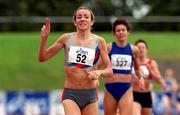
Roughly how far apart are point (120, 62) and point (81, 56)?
2.44 meters

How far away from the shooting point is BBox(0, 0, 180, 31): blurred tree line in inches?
1430

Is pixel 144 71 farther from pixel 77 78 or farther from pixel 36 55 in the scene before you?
pixel 36 55

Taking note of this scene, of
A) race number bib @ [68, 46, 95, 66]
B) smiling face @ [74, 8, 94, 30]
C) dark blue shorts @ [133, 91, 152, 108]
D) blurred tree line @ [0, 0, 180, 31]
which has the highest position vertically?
blurred tree line @ [0, 0, 180, 31]

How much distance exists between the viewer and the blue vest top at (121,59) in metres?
12.3

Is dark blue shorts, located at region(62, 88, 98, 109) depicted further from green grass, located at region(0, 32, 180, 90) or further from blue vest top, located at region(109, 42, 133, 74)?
green grass, located at region(0, 32, 180, 90)

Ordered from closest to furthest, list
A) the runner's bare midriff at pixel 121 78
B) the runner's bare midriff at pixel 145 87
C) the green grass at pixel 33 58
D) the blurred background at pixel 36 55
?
the runner's bare midriff at pixel 121 78 → the runner's bare midriff at pixel 145 87 → the blurred background at pixel 36 55 → the green grass at pixel 33 58

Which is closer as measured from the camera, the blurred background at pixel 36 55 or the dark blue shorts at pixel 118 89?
the dark blue shorts at pixel 118 89

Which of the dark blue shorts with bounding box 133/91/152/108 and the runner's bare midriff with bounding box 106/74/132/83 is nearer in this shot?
the runner's bare midriff with bounding box 106/74/132/83

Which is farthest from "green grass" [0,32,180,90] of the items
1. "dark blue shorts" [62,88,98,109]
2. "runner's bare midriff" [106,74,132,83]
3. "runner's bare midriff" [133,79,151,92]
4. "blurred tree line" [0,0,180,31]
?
"dark blue shorts" [62,88,98,109]

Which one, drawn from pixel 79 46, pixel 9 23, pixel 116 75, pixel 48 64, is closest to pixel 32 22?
pixel 9 23

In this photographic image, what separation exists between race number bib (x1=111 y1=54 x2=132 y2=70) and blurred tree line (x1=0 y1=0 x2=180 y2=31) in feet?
75.9

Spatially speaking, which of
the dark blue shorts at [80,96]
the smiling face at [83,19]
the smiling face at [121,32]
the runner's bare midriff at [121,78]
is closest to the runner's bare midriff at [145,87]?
the runner's bare midriff at [121,78]

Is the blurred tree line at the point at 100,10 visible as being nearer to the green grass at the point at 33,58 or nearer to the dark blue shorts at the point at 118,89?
the green grass at the point at 33,58

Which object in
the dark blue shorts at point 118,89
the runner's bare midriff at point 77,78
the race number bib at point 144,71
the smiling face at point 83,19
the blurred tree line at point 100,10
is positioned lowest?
the dark blue shorts at point 118,89
